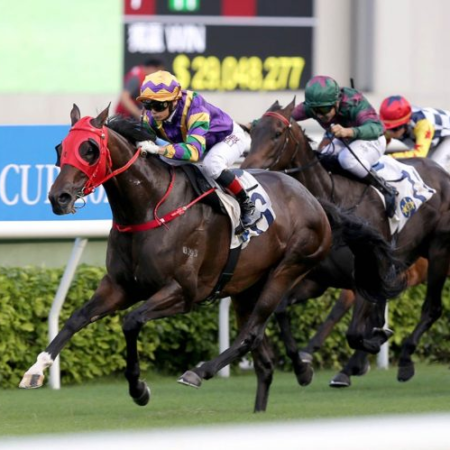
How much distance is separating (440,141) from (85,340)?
2.53 m

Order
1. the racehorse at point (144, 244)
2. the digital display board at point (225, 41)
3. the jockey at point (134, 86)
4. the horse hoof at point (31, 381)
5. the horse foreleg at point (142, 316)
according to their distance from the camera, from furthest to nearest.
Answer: the digital display board at point (225, 41) → the jockey at point (134, 86) → the horse foreleg at point (142, 316) → the racehorse at point (144, 244) → the horse hoof at point (31, 381)

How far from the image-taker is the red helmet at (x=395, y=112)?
6488 millimetres

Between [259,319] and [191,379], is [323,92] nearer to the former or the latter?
[259,319]

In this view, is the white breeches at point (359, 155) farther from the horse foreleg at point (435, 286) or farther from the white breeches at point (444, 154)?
the white breeches at point (444, 154)

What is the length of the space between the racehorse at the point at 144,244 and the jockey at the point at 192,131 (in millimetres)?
108

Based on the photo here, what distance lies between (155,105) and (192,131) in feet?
0.57

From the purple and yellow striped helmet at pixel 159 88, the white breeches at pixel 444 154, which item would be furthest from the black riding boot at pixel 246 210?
the white breeches at pixel 444 154

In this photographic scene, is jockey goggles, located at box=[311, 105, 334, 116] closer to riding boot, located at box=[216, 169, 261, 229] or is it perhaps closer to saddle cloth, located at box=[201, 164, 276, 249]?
saddle cloth, located at box=[201, 164, 276, 249]

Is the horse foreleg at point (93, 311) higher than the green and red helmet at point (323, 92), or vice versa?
the green and red helmet at point (323, 92)

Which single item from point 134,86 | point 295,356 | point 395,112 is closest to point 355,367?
point 295,356

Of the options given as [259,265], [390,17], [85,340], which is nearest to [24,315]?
[85,340]

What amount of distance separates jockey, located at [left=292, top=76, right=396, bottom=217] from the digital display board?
7.79ft

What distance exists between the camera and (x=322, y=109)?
18.6ft

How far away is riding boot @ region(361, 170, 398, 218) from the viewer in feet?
19.1
